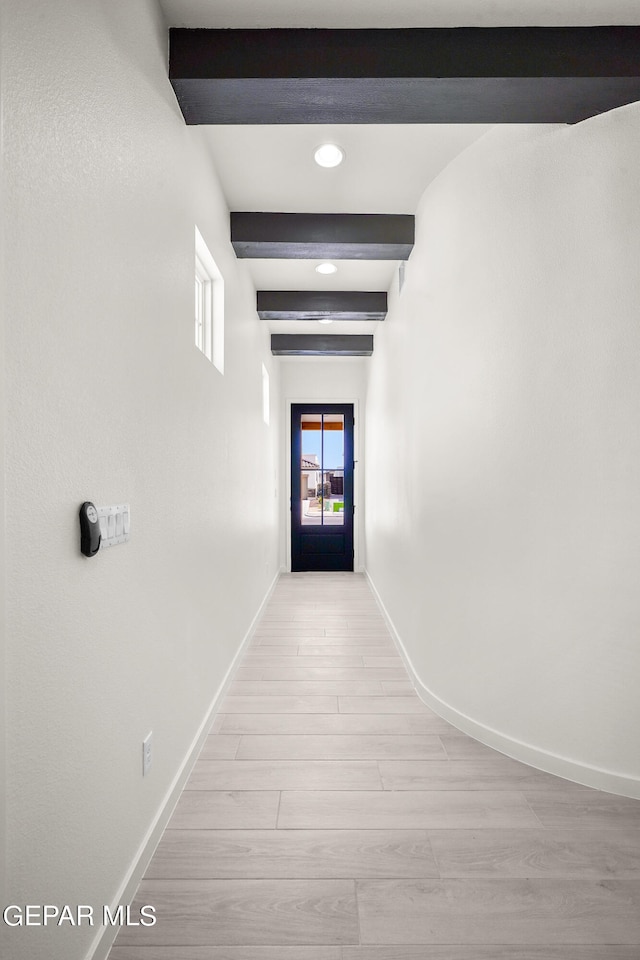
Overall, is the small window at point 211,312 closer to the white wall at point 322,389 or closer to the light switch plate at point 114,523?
the light switch plate at point 114,523

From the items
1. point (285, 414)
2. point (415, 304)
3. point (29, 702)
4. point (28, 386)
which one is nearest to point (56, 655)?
point (29, 702)

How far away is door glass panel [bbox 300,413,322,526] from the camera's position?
6699 millimetres

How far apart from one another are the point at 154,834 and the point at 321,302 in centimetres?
383

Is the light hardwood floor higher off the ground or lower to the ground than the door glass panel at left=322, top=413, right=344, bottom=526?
lower

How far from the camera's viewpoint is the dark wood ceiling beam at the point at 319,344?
548cm

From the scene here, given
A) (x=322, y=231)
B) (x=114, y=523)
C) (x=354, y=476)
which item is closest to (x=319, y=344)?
(x=354, y=476)

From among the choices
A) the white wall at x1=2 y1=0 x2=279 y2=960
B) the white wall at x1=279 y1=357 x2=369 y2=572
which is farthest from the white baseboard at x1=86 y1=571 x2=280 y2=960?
the white wall at x1=279 y1=357 x2=369 y2=572

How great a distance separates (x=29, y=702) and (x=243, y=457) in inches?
105

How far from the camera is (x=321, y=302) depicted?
4.40m

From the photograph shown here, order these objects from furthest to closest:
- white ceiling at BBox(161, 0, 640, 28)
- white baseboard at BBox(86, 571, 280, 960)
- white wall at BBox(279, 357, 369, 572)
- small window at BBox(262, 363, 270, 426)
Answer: white wall at BBox(279, 357, 369, 572) < small window at BBox(262, 363, 270, 426) < white ceiling at BBox(161, 0, 640, 28) < white baseboard at BBox(86, 571, 280, 960)

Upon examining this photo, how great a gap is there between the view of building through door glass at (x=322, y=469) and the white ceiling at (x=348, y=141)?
2849 millimetres

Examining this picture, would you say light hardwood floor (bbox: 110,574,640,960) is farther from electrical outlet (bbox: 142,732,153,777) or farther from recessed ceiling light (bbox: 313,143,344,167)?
recessed ceiling light (bbox: 313,143,344,167)

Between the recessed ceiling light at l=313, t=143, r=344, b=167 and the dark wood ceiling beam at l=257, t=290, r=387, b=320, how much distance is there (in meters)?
1.84

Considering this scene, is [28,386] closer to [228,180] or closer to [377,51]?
[377,51]
